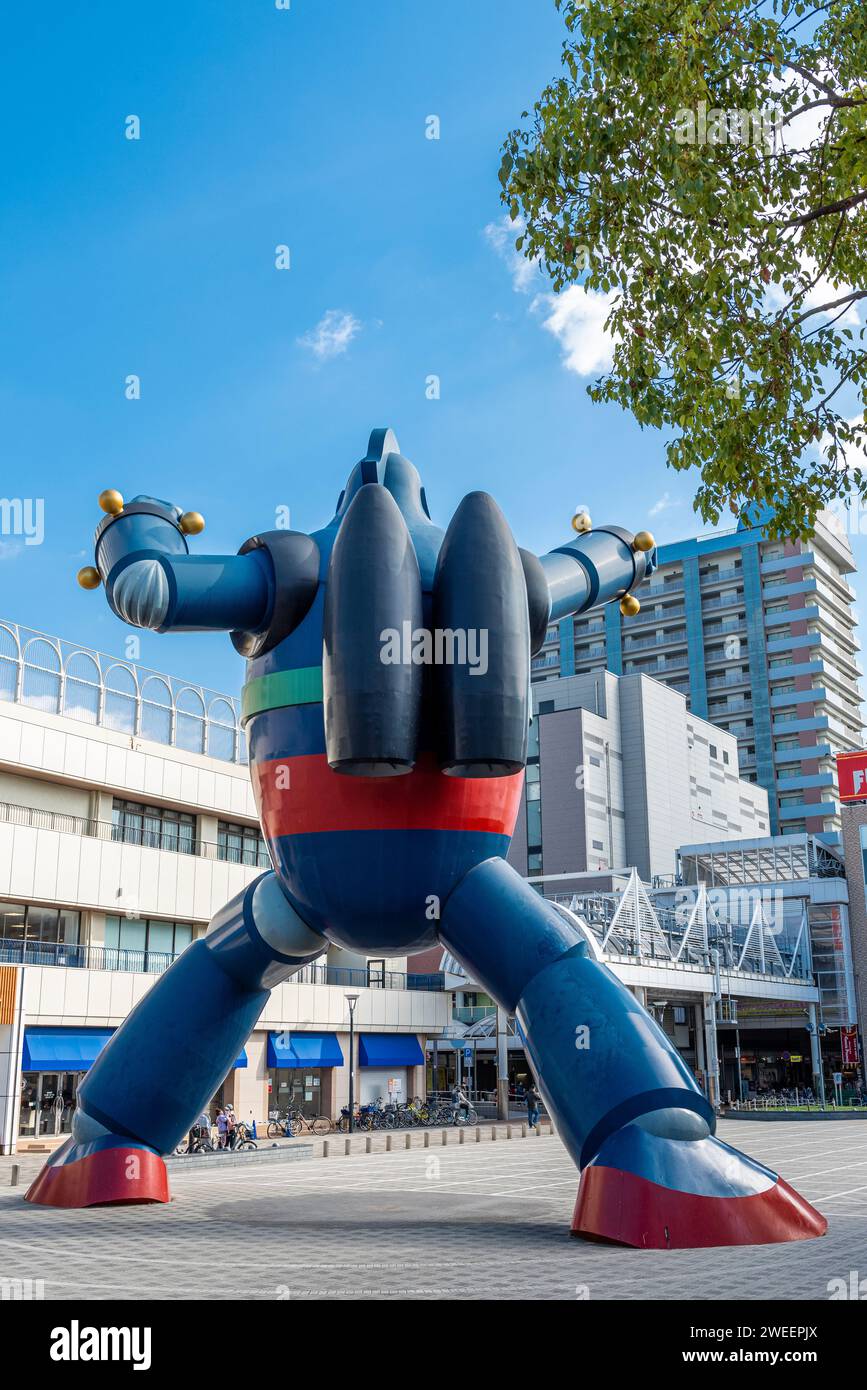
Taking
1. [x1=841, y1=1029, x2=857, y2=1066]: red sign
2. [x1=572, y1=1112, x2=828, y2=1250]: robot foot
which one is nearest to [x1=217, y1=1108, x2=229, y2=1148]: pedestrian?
[x1=572, y1=1112, x2=828, y2=1250]: robot foot

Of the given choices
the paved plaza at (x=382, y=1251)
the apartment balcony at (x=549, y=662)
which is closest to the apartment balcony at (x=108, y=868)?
the paved plaza at (x=382, y=1251)

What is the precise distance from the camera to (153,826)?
112ft

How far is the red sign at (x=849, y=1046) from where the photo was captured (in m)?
51.1

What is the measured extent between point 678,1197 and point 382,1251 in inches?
81.7

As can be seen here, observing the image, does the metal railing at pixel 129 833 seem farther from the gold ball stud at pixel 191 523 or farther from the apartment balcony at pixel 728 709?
the apartment balcony at pixel 728 709

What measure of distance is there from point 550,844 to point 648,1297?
194 feet

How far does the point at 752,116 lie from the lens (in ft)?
27.8

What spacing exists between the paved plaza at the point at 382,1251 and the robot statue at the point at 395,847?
45 centimetres

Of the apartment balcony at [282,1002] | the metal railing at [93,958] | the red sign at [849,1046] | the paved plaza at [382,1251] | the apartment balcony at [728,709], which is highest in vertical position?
the apartment balcony at [728,709]

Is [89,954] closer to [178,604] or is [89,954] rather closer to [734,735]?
[178,604]

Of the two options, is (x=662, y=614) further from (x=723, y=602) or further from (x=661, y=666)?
(x=723, y=602)

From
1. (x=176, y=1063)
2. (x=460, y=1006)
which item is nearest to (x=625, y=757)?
(x=460, y=1006)

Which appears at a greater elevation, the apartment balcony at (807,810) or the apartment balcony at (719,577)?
the apartment balcony at (719,577)

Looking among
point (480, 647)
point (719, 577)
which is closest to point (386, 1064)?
point (480, 647)
